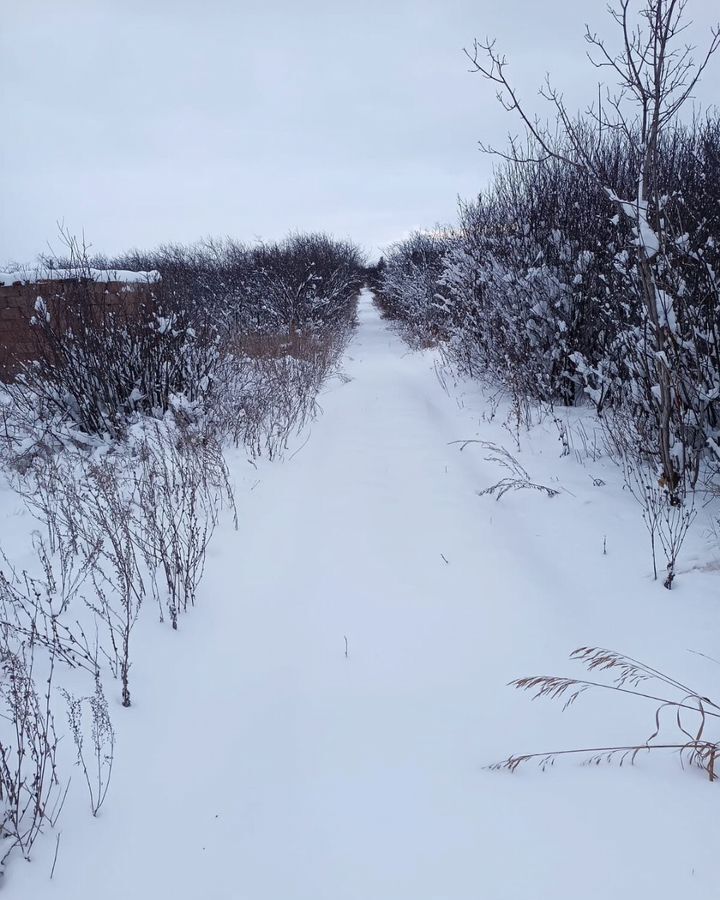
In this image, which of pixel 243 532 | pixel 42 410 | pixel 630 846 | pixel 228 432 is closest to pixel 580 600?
pixel 630 846

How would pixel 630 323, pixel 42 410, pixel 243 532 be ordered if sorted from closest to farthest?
pixel 243 532, pixel 630 323, pixel 42 410

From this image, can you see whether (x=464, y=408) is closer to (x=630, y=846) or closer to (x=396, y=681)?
(x=396, y=681)

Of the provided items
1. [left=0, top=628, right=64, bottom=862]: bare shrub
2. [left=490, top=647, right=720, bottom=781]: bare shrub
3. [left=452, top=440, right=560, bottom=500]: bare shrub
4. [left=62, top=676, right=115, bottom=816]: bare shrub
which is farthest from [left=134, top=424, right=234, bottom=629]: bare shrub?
[left=452, top=440, right=560, bottom=500]: bare shrub

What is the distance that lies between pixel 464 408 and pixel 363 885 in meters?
6.12

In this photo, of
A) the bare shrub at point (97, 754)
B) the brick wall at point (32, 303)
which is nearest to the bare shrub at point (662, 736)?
the bare shrub at point (97, 754)

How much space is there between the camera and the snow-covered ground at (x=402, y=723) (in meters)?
1.56

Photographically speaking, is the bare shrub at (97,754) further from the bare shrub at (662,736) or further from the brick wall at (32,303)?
the brick wall at (32,303)

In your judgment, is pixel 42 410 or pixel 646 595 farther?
pixel 42 410

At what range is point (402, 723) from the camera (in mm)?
2152

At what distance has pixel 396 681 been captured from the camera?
94.5 inches

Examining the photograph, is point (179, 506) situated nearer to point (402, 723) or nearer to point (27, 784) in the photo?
point (27, 784)

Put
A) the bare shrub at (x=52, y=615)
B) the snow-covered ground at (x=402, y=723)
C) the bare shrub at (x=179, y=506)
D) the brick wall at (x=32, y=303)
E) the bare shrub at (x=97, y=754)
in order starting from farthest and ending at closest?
the brick wall at (x=32, y=303), the bare shrub at (x=179, y=506), the bare shrub at (x=52, y=615), the bare shrub at (x=97, y=754), the snow-covered ground at (x=402, y=723)

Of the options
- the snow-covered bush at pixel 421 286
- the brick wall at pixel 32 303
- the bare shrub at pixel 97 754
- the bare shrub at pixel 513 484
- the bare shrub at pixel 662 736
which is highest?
the snow-covered bush at pixel 421 286

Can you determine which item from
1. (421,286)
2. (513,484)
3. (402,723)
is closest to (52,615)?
(402,723)
